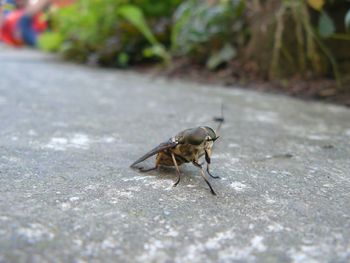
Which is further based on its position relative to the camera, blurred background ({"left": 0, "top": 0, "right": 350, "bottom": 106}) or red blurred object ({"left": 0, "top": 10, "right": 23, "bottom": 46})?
red blurred object ({"left": 0, "top": 10, "right": 23, "bottom": 46})

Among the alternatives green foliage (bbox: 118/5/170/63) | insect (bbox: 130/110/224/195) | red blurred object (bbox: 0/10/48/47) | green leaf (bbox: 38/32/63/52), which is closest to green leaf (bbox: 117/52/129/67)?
green foliage (bbox: 118/5/170/63)

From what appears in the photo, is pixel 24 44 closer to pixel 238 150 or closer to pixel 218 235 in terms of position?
pixel 238 150

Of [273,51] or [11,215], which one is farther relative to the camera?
[273,51]

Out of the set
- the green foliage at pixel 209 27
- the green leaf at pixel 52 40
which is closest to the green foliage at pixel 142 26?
the green foliage at pixel 209 27

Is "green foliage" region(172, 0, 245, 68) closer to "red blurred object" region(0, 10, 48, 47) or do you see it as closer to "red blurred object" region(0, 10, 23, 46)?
"red blurred object" region(0, 10, 48, 47)

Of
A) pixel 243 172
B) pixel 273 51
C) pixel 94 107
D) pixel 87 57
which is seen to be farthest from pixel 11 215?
pixel 87 57

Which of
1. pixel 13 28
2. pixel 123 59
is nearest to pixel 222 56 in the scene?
pixel 123 59
